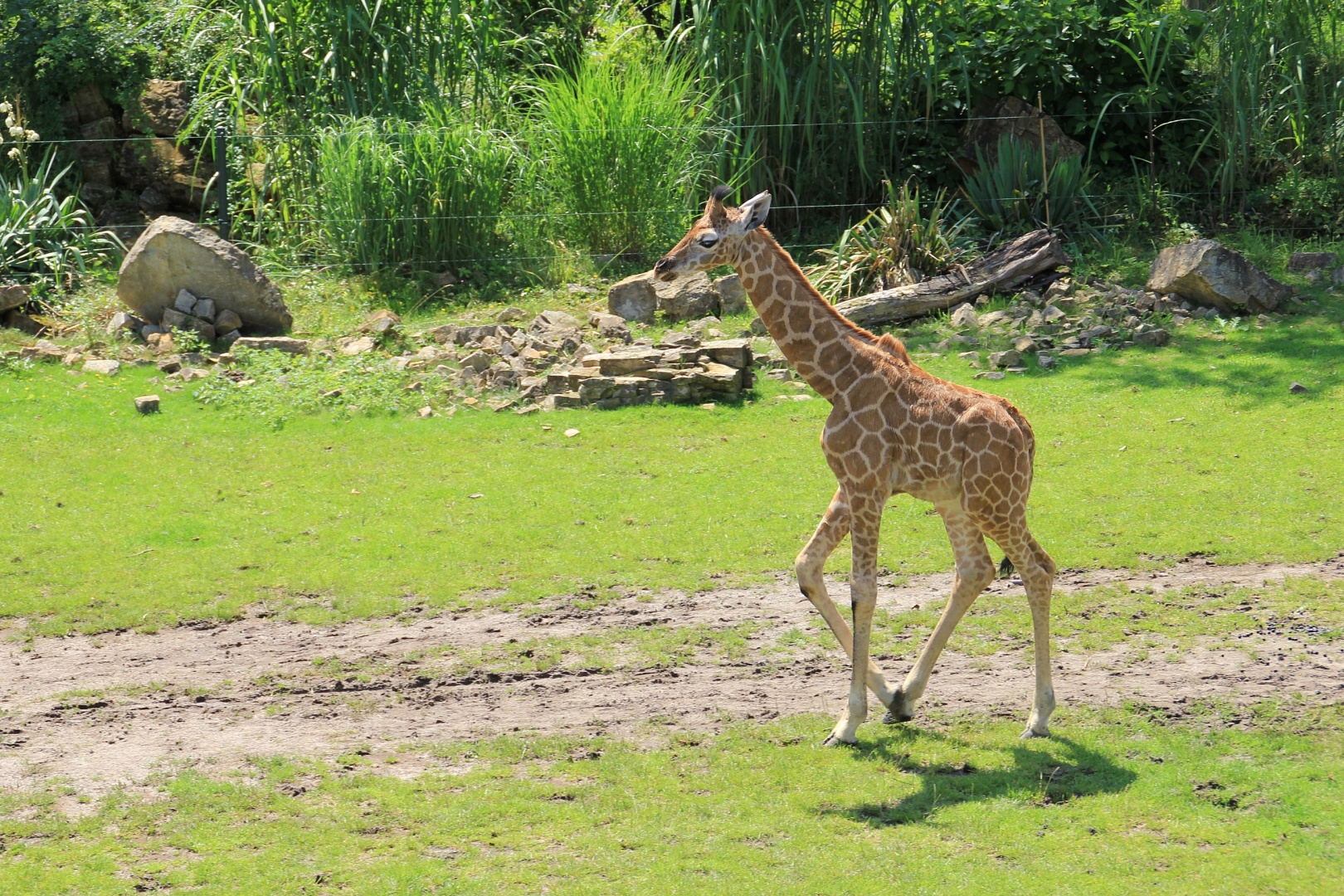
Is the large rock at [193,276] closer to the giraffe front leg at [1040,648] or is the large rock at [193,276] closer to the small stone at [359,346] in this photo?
the small stone at [359,346]

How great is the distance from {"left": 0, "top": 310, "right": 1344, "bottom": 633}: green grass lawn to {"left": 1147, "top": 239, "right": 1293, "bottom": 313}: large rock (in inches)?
22.7

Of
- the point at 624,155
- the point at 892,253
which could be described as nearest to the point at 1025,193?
the point at 892,253

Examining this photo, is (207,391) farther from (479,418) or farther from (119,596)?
(119,596)

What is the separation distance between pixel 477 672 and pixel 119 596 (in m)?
2.88

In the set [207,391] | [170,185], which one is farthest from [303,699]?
[170,185]

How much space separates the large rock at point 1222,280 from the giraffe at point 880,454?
8.57 metres

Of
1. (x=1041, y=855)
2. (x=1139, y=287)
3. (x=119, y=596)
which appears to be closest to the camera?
(x=1041, y=855)

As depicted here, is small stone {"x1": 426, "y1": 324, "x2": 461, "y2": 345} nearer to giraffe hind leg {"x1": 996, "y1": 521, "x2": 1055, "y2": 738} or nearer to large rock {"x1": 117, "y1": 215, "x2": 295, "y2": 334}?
large rock {"x1": 117, "y1": 215, "x2": 295, "y2": 334}

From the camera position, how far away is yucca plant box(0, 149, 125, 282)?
52.1 ft

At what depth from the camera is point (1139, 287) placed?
51.0ft

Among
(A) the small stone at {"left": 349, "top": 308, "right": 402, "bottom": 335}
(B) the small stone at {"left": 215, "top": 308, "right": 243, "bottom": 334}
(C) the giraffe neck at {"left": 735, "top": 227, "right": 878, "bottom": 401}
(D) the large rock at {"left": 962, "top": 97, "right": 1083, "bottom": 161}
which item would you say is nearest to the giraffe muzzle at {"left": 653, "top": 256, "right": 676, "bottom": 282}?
(C) the giraffe neck at {"left": 735, "top": 227, "right": 878, "bottom": 401}

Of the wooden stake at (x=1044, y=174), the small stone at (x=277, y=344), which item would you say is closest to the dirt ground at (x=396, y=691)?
the small stone at (x=277, y=344)

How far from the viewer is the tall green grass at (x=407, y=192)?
15898mm

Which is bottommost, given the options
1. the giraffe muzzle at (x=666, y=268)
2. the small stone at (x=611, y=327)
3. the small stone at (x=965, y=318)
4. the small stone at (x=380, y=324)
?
the small stone at (x=965, y=318)
